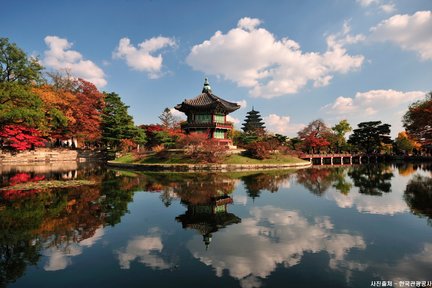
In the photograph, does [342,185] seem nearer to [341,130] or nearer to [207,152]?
[207,152]

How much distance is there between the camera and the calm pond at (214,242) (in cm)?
573

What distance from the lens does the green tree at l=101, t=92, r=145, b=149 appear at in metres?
50.2

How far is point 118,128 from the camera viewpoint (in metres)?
49.7

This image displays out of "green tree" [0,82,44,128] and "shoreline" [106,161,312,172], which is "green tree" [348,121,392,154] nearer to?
"shoreline" [106,161,312,172]

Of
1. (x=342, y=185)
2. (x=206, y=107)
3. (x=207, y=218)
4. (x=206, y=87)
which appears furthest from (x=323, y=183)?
(x=206, y=87)

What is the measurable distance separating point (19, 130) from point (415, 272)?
171 ft

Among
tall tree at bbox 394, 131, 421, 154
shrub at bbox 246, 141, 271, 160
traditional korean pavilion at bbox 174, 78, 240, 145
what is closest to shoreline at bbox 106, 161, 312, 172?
shrub at bbox 246, 141, 271, 160

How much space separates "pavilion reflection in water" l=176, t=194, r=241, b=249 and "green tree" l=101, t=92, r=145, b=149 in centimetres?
4096

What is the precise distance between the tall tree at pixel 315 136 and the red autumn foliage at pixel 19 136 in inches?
2084

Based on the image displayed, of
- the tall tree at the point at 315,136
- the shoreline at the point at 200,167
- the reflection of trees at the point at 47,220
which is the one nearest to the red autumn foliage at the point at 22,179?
the reflection of trees at the point at 47,220

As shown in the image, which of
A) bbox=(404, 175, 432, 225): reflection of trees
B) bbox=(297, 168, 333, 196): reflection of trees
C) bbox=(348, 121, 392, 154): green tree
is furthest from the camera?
bbox=(348, 121, 392, 154): green tree

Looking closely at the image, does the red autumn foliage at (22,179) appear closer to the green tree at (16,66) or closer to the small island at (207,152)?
the small island at (207,152)

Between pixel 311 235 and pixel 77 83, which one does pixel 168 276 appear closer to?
pixel 311 235

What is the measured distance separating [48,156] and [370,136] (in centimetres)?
6950
